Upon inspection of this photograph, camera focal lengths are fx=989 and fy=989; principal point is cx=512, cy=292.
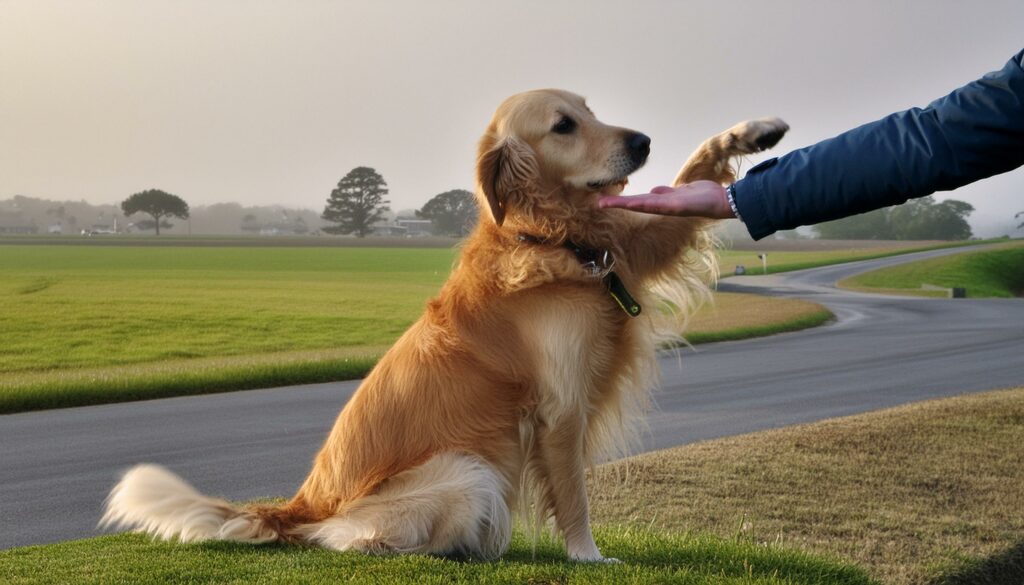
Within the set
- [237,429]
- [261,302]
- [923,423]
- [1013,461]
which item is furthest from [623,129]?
[261,302]

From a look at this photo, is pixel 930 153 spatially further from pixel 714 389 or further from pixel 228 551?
pixel 714 389

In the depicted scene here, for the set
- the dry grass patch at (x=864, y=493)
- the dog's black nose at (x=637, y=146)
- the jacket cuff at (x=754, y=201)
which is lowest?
the dry grass patch at (x=864, y=493)

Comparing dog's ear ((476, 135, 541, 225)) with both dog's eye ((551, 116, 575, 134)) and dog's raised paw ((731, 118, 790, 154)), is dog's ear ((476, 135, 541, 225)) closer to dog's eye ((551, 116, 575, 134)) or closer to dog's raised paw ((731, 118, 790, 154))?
dog's eye ((551, 116, 575, 134))

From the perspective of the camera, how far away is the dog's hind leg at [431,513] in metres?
Answer: 3.96

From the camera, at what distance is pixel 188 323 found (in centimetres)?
2280

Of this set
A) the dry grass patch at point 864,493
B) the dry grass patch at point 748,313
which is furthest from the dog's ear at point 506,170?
the dry grass patch at point 748,313

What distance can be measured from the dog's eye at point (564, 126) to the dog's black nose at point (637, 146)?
0.26 metres

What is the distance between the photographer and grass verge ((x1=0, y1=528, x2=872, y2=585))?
3936 millimetres

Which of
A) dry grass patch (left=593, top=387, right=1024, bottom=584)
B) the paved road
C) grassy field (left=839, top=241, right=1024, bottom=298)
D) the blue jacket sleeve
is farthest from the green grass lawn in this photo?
grassy field (left=839, top=241, right=1024, bottom=298)

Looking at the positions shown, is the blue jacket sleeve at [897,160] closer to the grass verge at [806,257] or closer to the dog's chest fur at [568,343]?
the dog's chest fur at [568,343]

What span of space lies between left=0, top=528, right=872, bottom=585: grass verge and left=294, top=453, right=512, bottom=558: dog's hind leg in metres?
0.08

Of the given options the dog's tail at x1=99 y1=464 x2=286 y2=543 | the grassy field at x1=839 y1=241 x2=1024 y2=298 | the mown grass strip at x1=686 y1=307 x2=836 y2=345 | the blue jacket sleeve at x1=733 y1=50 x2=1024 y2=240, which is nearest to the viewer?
the blue jacket sleeve at x1=733 y1=50 x2=1024 y2=240

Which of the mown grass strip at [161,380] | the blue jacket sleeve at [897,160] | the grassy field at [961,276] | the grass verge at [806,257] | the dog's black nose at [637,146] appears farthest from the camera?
the grass verge at [806,257]

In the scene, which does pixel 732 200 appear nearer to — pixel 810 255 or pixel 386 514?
pixel 386 514
